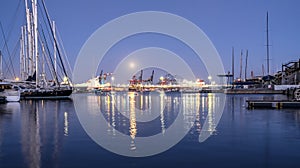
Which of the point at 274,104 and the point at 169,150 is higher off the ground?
the point at 274,104

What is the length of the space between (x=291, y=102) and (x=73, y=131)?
29690mm

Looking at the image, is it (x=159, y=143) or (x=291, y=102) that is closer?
(x=159, y=143)

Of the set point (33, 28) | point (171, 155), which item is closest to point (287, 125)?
point (171, 155)

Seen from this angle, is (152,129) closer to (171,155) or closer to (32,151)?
(171,155)

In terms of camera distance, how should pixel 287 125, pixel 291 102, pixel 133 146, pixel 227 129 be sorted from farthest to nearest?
pixel 291 102, pixel 287 125, pixel 227 129, pixel 133 146

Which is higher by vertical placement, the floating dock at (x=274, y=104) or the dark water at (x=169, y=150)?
the floating dock at (x=274, y=104)

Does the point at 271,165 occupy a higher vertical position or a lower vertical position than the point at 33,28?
lower

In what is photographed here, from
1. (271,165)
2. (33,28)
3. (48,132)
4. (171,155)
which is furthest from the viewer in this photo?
(33,28)

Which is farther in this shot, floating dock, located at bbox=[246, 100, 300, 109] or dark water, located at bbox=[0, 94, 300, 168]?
floating dock, located at bbox=[246, 100, 300, 109]

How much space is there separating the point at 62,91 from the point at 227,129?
206 ft

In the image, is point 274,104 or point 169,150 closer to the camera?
point 169,150

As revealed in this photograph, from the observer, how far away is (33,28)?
236 feet

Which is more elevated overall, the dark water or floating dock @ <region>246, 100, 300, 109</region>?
floating dock @ <region>246, 100, 300, 109</region>

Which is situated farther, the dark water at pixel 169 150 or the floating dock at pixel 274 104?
the floating dock at pixel 274 104
